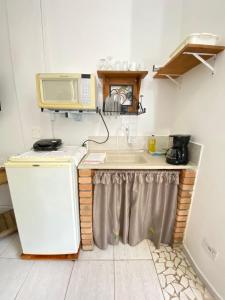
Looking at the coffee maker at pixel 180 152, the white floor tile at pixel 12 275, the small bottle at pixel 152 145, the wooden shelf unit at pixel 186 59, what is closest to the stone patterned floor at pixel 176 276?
the coffee maker at pixel 180 152

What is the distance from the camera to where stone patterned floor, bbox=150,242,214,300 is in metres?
1.10

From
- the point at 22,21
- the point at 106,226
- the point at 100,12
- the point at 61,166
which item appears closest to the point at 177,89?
the point at 100,12

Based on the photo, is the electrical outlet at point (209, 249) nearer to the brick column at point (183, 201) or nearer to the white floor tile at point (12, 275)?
the brick column at point (183, 201)

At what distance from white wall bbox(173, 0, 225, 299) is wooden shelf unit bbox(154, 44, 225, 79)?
0.22 feet

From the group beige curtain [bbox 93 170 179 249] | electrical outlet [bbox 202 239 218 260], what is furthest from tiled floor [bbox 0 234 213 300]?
electrical outlet [bbox 202 239 218 260]

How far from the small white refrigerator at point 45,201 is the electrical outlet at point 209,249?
109cm

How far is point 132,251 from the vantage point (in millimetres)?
1442

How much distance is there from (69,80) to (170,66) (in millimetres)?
931

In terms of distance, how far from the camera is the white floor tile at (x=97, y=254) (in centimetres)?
137

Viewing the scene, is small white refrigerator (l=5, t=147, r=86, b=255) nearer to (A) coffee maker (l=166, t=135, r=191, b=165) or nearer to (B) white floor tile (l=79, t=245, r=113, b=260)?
(B) white floor tile (l=79, t=245, r=113, b=260)

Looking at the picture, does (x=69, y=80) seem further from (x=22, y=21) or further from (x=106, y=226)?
(x=106, y=226)

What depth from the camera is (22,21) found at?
1472 mm

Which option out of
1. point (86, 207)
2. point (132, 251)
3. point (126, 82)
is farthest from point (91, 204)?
point (126, 82)

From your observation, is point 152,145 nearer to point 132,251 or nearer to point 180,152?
point 180,152
